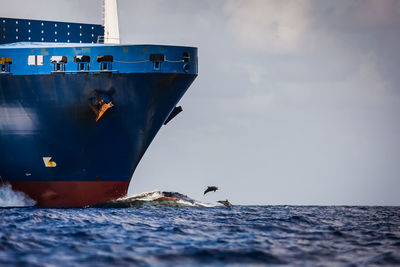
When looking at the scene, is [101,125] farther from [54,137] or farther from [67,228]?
[67,228]

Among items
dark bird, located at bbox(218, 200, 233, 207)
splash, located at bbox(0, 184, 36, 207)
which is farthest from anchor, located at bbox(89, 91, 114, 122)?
dark bird, located at bbox(218, 200, 233, 207)

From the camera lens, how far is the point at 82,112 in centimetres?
3712

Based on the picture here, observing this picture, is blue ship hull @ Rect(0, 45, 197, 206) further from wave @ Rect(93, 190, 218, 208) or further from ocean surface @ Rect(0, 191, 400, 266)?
ocean surface @ Rect(0, 191, 400, 266)

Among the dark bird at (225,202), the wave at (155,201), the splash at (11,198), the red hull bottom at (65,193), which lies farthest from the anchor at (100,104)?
the dark bird at (225,202)

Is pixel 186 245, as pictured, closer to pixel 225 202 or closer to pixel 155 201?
pixel 155 201

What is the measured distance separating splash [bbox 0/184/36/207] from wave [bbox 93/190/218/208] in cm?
436

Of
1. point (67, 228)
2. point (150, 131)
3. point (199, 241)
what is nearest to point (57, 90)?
point (150, 131)

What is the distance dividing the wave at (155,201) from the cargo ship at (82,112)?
485mm

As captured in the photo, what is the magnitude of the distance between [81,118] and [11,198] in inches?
263

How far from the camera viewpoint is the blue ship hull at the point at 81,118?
36.1 meters

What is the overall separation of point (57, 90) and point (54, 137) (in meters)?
2.97

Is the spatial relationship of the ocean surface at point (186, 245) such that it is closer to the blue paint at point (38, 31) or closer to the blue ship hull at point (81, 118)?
the blue ship hull at point (81, 118)

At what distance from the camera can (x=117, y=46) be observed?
3600 centimetres

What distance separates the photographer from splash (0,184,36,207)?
3847 centimetres
